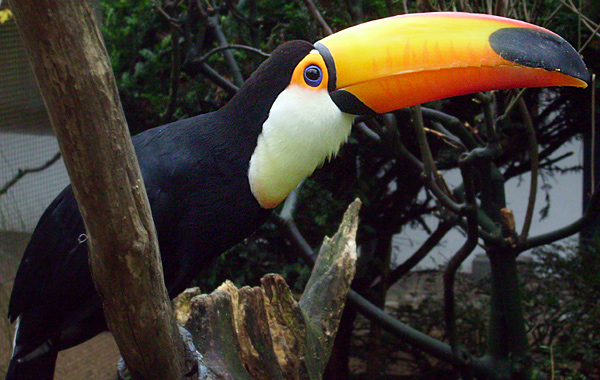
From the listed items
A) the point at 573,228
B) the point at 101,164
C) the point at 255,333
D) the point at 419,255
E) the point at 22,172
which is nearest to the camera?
the point at 101,164

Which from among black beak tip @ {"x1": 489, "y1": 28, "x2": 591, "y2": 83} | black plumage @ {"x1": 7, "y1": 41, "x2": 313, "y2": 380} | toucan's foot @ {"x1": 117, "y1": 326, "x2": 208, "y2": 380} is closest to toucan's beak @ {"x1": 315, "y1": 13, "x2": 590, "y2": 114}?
black beak tip @ {"x1": 489, "y1": 28, "x2": 591, "y2": 83}

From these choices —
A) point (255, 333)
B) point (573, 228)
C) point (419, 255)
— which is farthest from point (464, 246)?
point (419, 255)

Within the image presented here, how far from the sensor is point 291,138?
163cm

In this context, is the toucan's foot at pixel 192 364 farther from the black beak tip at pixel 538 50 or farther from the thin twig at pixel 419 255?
the thin twig at pixel 419 255

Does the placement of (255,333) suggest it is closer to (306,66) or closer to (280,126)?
(280,126)

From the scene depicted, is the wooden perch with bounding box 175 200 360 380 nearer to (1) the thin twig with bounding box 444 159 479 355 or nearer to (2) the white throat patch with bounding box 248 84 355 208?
(2) the white throat patch with bounding box 248 84 355 208

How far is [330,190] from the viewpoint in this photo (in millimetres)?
2809

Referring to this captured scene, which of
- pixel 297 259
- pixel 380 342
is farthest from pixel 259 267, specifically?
pixel 380 342

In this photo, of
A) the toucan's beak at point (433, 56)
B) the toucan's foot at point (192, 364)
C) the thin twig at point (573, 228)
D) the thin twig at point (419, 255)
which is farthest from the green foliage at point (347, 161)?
the toucan's foot at point (192, 364)

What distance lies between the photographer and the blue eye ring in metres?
1.65

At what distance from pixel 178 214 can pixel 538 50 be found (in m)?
1.09

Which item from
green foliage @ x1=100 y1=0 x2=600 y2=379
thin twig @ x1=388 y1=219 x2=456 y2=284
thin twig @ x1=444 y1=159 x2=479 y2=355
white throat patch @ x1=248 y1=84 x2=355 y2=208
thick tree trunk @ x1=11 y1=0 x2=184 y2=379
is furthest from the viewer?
thin twig @ x1=388 y1=219 x2=456 y2=284

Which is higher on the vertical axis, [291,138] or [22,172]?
[22,172]

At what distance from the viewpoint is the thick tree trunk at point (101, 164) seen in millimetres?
911
